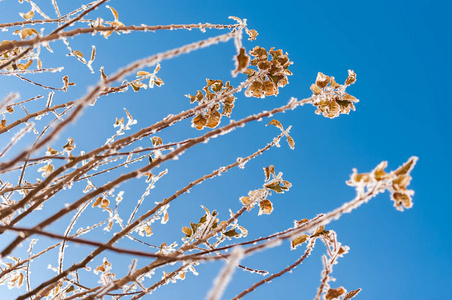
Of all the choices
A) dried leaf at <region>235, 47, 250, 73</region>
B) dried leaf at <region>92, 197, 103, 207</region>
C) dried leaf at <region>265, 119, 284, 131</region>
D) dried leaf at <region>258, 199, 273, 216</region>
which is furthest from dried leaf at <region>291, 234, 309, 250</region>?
dried leaf at <region>92, 197, 103, 207</region>

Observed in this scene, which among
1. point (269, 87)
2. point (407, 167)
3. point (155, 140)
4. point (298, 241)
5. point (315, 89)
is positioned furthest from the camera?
point (155, 140)

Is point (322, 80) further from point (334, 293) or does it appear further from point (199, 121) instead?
point (334, 293)

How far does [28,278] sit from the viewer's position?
5.82 feet

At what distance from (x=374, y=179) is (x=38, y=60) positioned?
7.85 feet

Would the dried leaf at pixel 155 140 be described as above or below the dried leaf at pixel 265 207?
above

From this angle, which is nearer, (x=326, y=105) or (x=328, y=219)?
(x=328, y=219)

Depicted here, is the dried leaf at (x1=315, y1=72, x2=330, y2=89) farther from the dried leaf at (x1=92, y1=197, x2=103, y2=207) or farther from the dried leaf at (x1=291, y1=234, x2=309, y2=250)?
the dried leaf at (x1=92, y1=197, x2=103, y2=207)

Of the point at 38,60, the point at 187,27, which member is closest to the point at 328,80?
the point at 187,27

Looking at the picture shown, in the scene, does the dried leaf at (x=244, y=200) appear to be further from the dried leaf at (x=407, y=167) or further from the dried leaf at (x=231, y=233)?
the dried leaf at (x=407, y=167)

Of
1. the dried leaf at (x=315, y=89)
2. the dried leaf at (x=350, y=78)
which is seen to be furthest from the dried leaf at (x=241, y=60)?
the dried leaf at (x=350, y=78)

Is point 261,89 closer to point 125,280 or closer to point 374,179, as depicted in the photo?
point 374,179

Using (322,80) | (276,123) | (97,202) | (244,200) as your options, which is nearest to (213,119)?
(276,123)

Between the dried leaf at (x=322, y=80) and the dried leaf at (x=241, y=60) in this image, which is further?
the dried leaf at (x=322, y=80)

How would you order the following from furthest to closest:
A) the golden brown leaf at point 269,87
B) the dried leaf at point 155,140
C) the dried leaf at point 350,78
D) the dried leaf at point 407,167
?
the dried leaf at point 155,140 → the golden brown leaf at point 269,87 → the dried leaf at point 350,78 → the dried leaf at point 407,167
